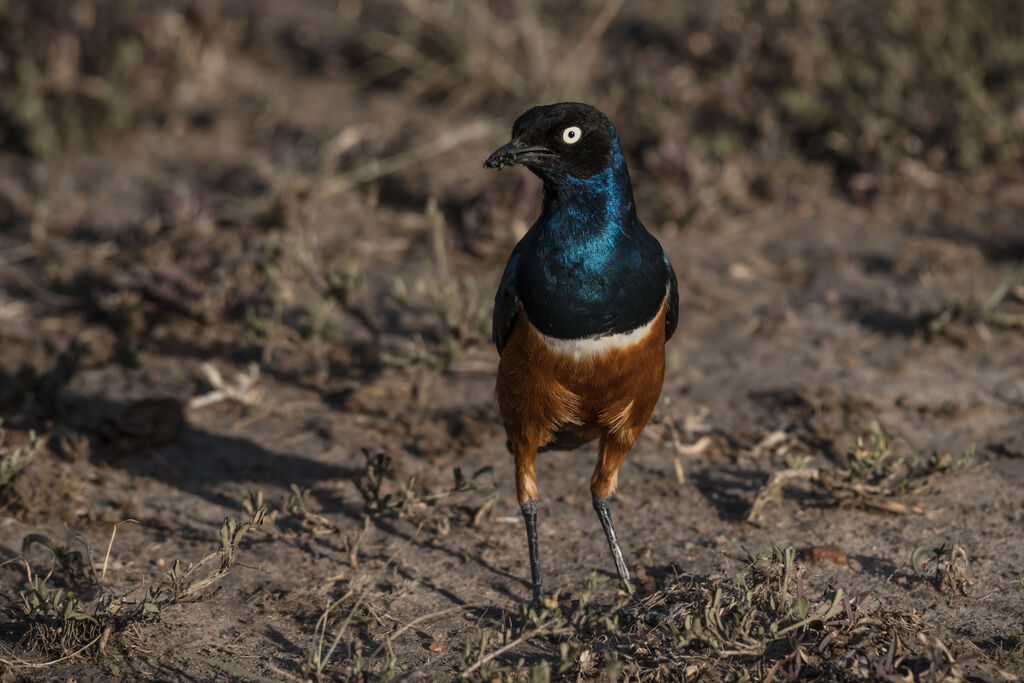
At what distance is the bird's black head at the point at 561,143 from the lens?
4.20 metres

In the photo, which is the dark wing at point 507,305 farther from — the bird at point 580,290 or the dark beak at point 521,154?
the dark beak at point 521,154

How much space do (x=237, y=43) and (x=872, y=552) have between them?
692 cm

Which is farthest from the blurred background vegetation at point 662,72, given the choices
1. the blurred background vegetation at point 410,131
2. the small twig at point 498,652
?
the small twig at point 498,652

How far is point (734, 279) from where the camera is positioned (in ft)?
23.2

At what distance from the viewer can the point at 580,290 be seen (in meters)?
4.17

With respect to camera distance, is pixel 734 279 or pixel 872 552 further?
pixel 734 279

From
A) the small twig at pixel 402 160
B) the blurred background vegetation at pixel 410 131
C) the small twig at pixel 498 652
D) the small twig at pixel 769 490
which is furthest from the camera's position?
the small twig at pixel 402 160

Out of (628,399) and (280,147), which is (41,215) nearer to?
(280,147)

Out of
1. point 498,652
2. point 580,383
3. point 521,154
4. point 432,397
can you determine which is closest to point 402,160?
point 432,397

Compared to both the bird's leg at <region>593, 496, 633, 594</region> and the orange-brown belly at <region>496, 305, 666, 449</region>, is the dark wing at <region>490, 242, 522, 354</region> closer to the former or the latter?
the orange-brown belly at <region>496, 305, 666, 449</region>

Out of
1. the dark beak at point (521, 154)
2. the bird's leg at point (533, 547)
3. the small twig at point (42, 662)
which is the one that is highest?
the dark beak at point (521, 154)

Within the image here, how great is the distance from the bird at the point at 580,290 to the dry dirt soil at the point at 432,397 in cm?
61

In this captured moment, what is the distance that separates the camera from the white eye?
4.18 m

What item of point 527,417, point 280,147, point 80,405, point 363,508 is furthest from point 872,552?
point 280,147
